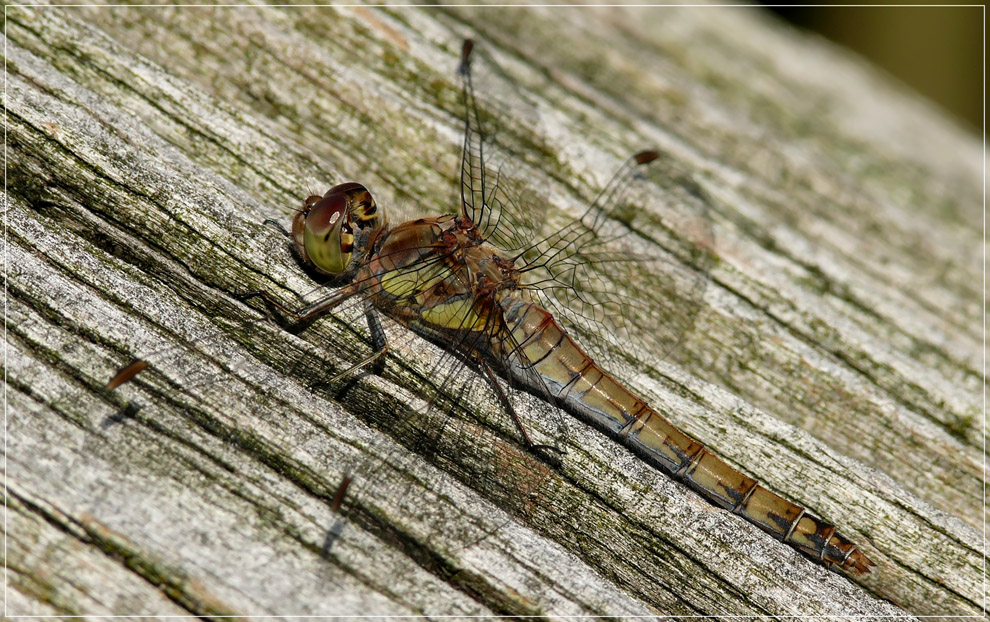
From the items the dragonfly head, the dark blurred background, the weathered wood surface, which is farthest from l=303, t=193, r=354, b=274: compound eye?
the dark blurred background

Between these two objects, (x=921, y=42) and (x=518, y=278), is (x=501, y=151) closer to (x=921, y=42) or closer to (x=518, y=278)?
(x=518, y=278)

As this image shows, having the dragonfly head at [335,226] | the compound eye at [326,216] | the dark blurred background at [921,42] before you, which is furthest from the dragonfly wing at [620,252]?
the dark blurred background at [921,42]

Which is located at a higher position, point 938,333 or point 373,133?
point 938,333

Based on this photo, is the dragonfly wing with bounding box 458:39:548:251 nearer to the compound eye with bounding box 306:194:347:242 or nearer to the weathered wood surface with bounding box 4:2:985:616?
the weathered wood surface with bounding box 4:2:985:616

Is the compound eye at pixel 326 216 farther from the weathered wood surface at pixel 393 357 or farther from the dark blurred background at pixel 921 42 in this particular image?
the dark blurred background at pixel 921 42

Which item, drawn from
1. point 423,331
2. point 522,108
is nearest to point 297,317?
point 423,331

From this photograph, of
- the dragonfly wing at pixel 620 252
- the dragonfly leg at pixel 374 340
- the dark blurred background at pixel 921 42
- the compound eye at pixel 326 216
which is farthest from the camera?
the dark blurred background at pixel 921 42

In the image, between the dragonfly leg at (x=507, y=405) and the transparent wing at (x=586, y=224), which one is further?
the transparent wing at (x=586, y=224)

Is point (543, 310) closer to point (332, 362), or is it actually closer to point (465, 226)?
point (465, 226)

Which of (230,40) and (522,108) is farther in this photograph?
(522,108)
